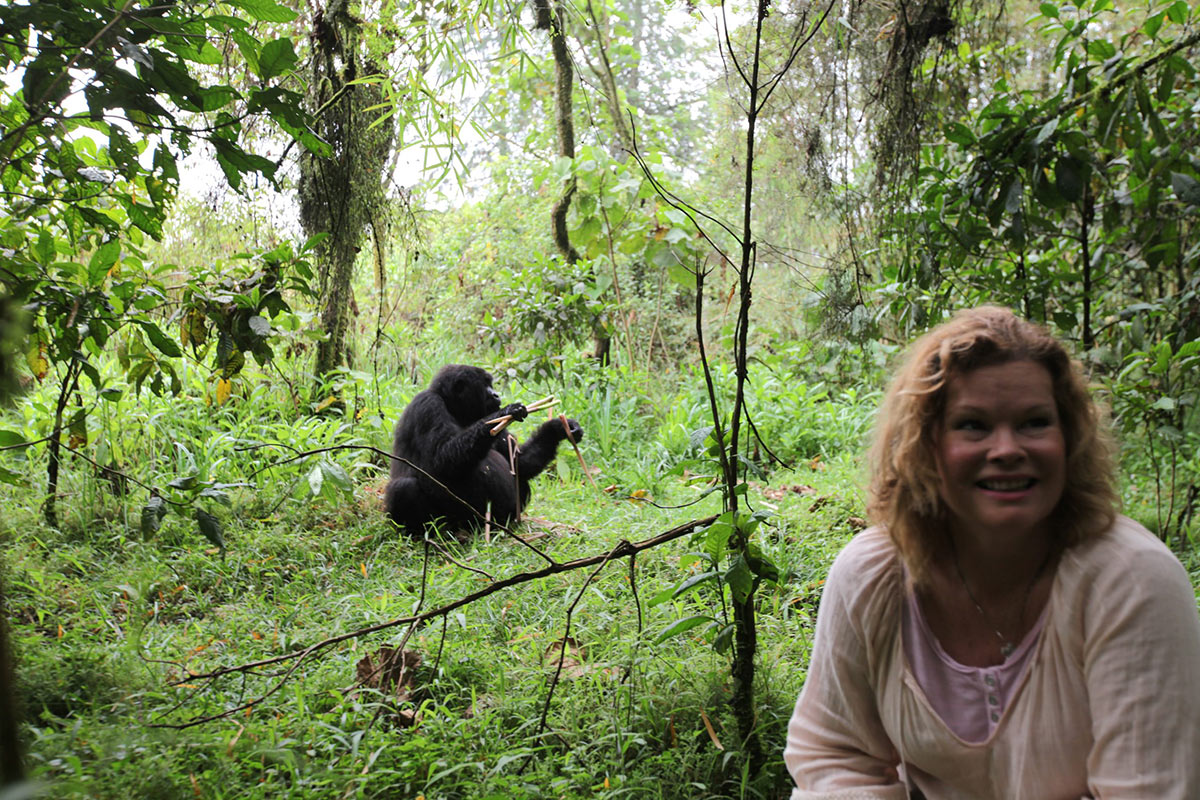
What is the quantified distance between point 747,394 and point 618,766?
463 cm

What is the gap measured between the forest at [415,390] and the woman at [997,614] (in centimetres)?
26

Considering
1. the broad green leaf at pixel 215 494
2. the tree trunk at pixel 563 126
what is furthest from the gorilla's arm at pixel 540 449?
the broad green leaf at pixel 215 494

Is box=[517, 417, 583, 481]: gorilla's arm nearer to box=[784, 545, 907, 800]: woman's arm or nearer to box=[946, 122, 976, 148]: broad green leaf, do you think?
box=[946, 122, 976, 148]: broad green leaf

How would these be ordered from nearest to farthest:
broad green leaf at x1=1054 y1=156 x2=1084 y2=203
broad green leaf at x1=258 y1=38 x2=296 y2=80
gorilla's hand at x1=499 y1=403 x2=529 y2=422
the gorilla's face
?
broad green leaf at x1=258 y1=38 x2=296 y2=80 < broad green leaf at x1=1054 y1=156 x2=1084 y2=203 < gorilla's hand at x1=499 y1=403 x2=529 y2=422 < the gorilla's face

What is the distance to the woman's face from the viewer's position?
1.48m

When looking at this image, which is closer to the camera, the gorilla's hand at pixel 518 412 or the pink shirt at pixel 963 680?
the pink shirt at pixel 963 680

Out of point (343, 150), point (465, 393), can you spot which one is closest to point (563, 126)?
point (343, 150)

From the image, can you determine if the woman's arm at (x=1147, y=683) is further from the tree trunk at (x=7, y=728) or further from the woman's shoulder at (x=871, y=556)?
the tree trunk at (x=7, y=728)

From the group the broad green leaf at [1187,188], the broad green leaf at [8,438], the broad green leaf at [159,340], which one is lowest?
the broad green leaf at [8,438]

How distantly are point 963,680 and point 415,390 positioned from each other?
5.66 metres

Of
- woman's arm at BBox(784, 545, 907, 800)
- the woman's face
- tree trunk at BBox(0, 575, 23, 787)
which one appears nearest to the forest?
tree trunk at BBox(0, 575, 23, 787)

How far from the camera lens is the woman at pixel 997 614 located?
1370mm

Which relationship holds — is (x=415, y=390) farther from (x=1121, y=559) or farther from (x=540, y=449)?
(x=1121, y=559)

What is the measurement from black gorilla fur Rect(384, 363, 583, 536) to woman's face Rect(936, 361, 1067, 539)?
2.93m
